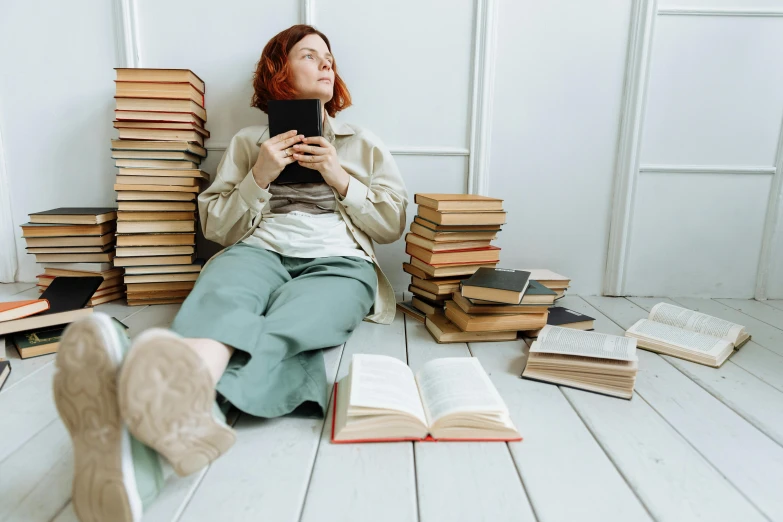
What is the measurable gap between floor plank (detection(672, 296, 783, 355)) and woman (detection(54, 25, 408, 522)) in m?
1.24

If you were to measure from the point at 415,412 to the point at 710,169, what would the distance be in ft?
6.06

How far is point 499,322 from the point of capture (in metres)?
1.54

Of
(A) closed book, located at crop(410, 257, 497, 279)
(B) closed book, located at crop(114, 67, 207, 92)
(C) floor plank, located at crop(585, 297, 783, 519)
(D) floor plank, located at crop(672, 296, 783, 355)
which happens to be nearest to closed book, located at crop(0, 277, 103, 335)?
(B) closed book, located at crop(114, 67, 207, 92)

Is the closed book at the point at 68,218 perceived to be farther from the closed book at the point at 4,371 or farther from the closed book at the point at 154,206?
the closed book at the point at 4,371


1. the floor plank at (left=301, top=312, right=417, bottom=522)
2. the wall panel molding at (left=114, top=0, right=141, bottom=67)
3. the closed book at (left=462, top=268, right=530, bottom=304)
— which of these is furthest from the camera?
the wall panel molding at (left=114, top=0, right=141, bottom=67)

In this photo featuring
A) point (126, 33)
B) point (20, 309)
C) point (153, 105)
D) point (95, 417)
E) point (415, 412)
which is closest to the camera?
point (95, 417)

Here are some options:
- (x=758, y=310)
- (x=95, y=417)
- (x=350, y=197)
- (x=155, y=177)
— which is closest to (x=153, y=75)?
(x=155, y=177)

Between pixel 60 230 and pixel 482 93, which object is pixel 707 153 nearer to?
pixel 482 93

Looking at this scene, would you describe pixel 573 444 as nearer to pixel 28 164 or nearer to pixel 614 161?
pixel 614 161

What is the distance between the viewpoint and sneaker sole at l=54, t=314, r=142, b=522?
69 cm

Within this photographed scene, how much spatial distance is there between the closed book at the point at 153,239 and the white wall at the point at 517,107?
358 mm

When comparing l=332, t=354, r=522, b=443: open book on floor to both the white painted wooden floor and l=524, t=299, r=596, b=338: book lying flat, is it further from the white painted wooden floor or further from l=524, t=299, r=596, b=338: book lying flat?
l=524, t=299, r=596, b=338: book lying flat

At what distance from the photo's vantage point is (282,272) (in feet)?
5.06

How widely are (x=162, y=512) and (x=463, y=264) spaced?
123 cm
